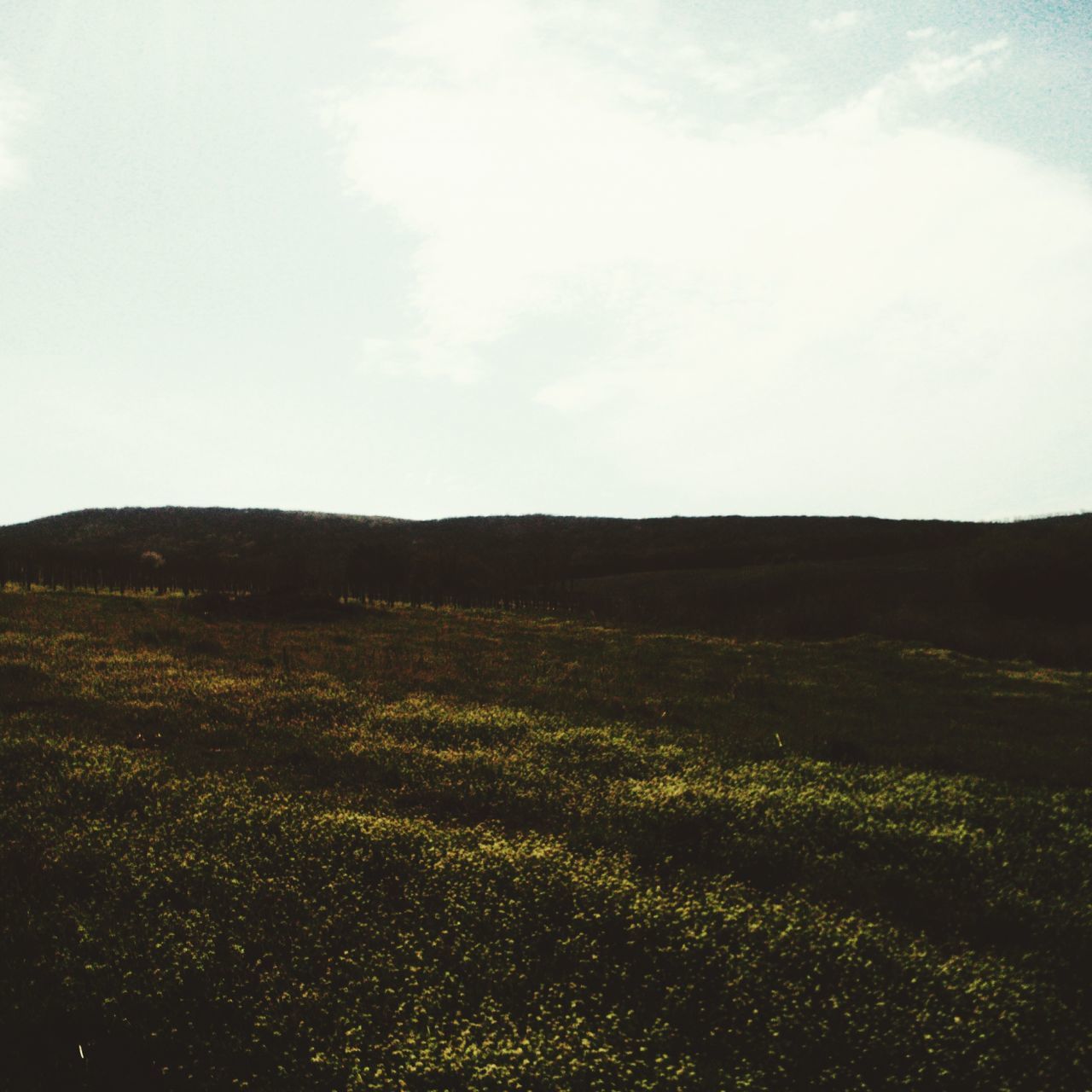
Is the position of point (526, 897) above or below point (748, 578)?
below

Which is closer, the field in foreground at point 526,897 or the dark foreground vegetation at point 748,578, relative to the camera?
the field in foreground at point 526,897

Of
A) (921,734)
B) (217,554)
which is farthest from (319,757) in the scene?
(217,554)

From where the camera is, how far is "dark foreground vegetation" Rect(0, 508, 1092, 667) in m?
27.1

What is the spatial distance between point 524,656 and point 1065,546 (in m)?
27.8

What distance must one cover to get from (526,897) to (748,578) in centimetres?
4108

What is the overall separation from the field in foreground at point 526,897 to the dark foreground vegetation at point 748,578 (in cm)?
1532

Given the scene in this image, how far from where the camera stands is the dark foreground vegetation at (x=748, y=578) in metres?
27.1

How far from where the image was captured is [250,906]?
16.6 ft

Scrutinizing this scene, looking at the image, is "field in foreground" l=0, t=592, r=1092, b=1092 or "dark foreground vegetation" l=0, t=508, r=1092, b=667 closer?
"field in foreground" l=0, t=592, r=1092, b=1092

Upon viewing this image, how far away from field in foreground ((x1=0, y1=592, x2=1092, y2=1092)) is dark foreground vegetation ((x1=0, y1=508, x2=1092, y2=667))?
50.3 ft

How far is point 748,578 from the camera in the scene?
44.3 m

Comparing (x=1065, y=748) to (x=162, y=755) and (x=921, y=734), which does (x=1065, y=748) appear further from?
(x=162, y=755)

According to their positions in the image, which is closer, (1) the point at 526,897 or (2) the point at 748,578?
(1) the point at 526,897

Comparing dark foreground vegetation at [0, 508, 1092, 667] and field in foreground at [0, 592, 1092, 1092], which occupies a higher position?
dark foreground vegetation at [0, 508, 1092, 667]
